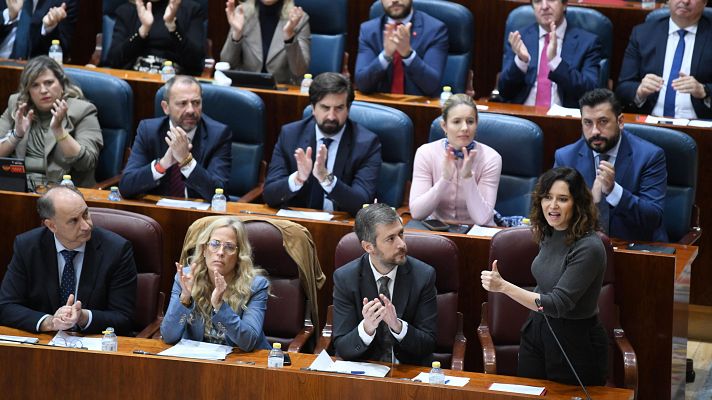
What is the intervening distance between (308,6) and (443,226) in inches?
76.6

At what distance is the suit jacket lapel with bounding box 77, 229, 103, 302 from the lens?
3.87 meters

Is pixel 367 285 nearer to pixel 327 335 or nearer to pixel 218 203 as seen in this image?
pixel 327 335

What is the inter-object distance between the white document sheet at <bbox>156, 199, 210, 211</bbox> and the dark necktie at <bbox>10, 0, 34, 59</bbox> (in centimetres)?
182

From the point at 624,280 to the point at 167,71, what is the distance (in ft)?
7.72

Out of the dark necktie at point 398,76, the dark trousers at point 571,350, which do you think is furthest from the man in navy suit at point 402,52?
Result: the dark trousers at point 571,350

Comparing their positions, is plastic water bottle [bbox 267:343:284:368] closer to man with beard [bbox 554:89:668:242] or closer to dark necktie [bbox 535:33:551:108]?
man with beard [bbox 554:89:668:242]

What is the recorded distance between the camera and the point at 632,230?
4324 millimetres

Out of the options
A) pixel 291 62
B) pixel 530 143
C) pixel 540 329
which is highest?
pixel 291 62

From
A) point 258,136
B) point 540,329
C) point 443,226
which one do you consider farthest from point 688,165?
point 258,136

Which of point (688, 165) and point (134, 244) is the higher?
point (688, 165)

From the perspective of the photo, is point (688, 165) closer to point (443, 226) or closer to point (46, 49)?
point (443, 226)

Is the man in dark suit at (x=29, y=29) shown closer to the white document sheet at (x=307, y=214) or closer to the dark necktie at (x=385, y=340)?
the white document sheet at (x=307, y=214)

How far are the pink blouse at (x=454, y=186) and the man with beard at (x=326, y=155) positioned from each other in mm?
205

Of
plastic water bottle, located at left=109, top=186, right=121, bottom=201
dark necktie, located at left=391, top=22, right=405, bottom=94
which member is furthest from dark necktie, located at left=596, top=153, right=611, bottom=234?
plastic water bottle, located at left=109, top=186, right=121, bottom=201
